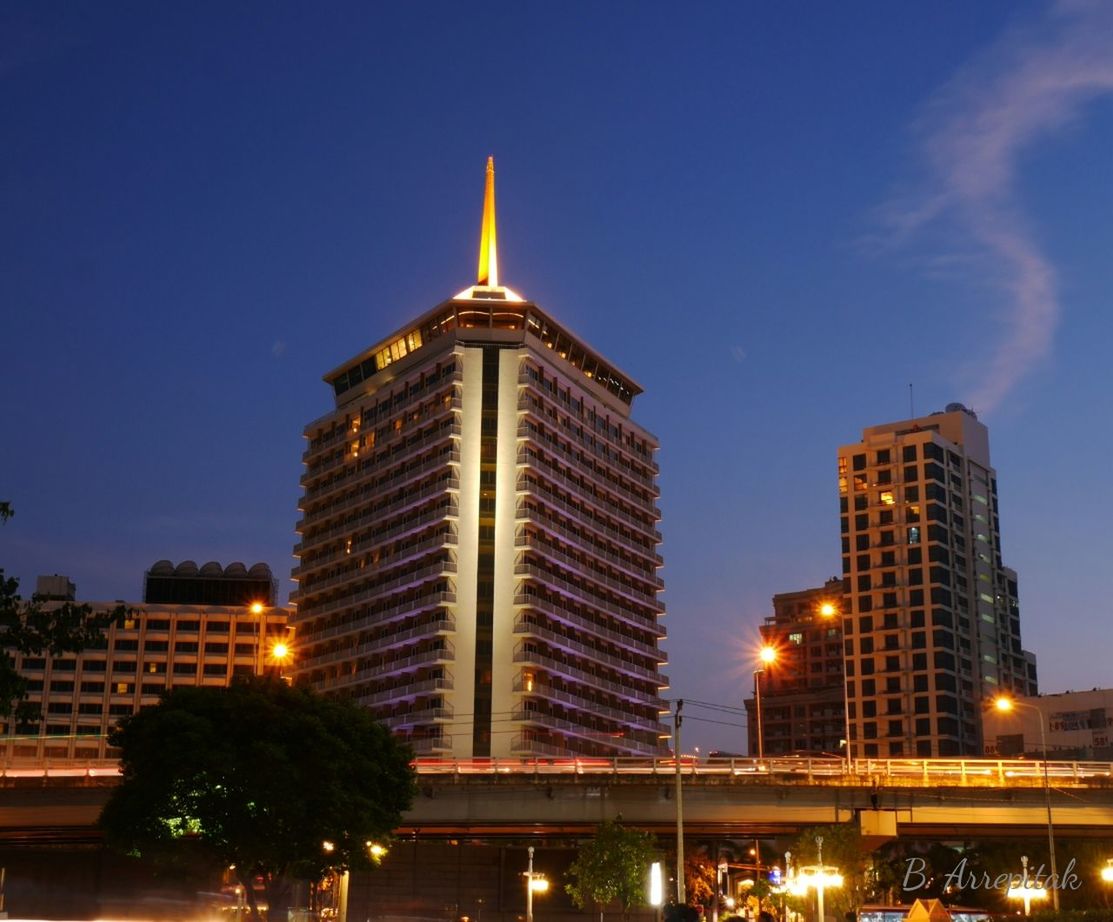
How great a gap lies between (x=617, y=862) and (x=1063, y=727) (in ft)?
332

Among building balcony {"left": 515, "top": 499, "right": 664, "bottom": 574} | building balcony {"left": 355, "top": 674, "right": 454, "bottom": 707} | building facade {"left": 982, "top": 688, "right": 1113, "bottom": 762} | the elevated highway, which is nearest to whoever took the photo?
the elevated highway

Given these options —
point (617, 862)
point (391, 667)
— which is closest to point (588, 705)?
point (391, 667)

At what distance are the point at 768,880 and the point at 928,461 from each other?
330ft

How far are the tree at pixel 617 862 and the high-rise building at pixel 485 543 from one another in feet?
183

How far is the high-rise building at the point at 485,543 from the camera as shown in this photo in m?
146

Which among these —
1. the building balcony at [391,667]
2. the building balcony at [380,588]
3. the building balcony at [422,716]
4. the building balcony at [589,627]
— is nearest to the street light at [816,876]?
the building balcony at [422,716]

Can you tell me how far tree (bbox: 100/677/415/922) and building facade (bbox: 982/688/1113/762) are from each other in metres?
112

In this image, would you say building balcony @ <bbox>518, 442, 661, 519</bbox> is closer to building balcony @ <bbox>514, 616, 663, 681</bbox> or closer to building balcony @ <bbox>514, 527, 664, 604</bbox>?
building balcony @ <bbox>514, 527, 664, 604</bbox>

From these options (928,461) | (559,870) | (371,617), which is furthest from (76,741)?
(928,461)

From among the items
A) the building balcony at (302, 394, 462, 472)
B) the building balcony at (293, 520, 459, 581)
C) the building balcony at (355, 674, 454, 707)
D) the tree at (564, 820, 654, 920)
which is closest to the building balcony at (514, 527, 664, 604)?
the building balcony at (293, 520, 459, 581)

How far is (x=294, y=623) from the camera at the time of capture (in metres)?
173

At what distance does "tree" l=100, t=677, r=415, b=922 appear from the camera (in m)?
67.7

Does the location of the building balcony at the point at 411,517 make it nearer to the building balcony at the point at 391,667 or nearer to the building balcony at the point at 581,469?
the building balcony at the point at 581,469

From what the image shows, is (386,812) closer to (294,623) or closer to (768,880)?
(768,880)
